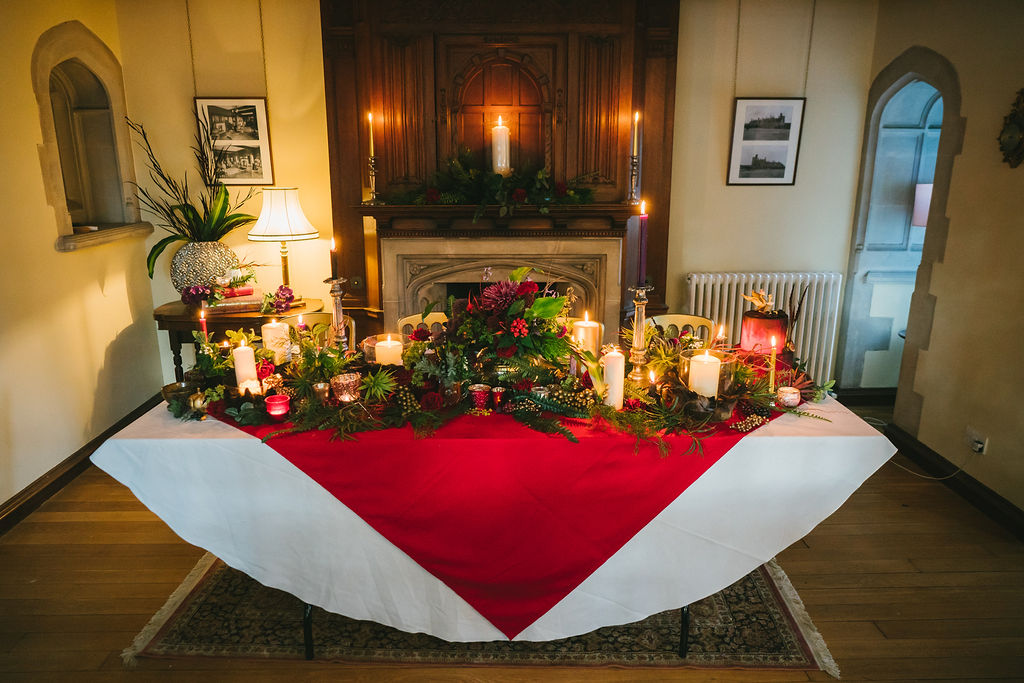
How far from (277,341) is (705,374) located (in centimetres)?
153

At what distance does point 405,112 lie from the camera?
402cm

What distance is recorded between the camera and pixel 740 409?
2.25m

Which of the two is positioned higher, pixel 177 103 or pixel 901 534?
pixel 177 103

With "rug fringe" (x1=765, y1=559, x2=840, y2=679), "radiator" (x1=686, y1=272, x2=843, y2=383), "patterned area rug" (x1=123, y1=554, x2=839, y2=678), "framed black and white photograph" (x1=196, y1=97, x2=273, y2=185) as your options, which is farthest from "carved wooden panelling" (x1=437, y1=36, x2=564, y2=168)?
"patterned area rug" (x1=123, y1=554, x2=839, y2=678)

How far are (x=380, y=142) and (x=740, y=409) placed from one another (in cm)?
277

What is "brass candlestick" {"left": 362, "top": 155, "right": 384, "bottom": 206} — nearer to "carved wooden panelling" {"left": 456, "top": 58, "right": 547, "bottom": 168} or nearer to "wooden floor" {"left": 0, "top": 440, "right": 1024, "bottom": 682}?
"carved wooden panelling" {"left": 456, "top": 58, "right": 547, "bottom": 168}

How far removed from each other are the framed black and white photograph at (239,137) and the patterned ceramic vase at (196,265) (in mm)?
575

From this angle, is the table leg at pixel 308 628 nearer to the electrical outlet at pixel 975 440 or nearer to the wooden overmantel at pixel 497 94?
the wooden overmantel at pixel 497 94

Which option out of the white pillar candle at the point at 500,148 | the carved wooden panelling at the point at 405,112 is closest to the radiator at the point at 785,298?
the white pillar candle at the point at 500,148

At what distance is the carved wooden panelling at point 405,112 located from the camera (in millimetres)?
3943

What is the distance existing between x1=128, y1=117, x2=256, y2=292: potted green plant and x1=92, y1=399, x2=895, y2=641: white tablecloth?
2069 mm

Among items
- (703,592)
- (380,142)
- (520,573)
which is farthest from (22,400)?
(703,592)

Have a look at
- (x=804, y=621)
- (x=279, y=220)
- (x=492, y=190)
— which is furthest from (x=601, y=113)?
(x=804, y=621)

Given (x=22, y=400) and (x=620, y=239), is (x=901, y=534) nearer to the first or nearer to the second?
(x=620, y=239)
